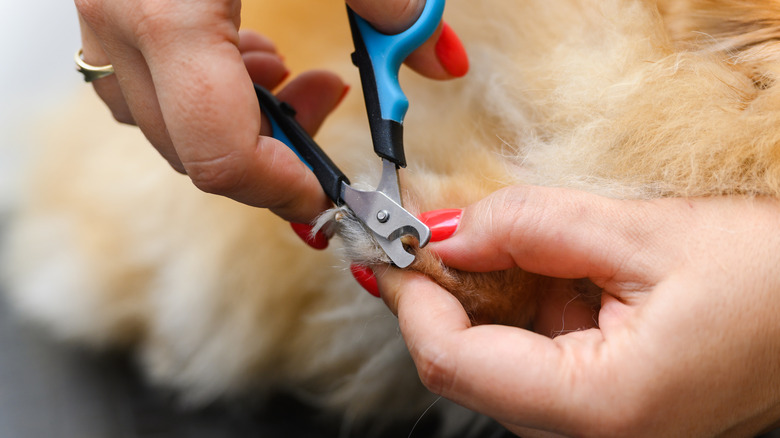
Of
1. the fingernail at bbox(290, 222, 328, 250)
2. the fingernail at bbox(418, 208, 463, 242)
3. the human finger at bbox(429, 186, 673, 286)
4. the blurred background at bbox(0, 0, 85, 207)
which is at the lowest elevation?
the blurred background at bbox(0, 0, 85, 207)

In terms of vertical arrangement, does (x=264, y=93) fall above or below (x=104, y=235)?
above

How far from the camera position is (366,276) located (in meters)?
0.71

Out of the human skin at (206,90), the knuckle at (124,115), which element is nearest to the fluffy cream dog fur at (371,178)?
the human skin at (206,90)

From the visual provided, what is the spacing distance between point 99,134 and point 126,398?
1.66 ft

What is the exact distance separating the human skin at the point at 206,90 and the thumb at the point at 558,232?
0.66 ft

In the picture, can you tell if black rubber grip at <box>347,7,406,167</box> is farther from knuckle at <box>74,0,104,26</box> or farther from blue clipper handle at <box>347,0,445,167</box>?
knuckle at <box>74,0,104,26</box>

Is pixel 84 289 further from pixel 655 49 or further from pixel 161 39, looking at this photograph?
pixel 655 49

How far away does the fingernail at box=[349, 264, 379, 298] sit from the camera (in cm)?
70

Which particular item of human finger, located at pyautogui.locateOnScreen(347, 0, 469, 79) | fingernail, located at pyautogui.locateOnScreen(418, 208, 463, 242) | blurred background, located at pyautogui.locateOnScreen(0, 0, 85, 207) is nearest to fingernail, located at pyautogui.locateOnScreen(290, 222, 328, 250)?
fingernail, located at pyautogui.locateOnScreen(418, 208, 463, 242)

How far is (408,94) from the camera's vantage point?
96 cm

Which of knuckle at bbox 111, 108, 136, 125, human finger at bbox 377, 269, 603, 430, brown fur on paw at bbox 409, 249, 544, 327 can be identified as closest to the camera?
human finger at bbox 377, 269, 603, 430

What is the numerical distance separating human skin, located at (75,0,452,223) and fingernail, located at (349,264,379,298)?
0.27ft

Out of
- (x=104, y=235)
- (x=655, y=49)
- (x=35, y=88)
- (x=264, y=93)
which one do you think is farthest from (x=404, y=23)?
(x=35, y=88)

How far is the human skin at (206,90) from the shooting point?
1.86ft
